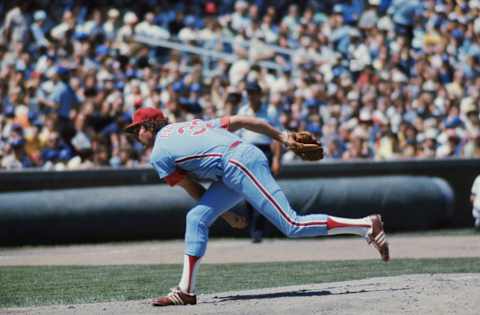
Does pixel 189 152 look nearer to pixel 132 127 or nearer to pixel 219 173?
pixel 219 173

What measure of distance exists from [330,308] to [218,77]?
11358 millimetres

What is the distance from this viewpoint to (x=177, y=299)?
7.64 m

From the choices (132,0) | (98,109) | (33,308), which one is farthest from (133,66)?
(33,308)

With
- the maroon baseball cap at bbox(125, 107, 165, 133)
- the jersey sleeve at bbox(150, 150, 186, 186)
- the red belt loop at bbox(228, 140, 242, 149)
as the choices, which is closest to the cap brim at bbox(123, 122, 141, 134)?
the maroon baseball cap at bbox(125, 107, 165, 133)

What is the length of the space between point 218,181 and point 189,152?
0.39 metres

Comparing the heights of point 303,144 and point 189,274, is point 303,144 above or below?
above

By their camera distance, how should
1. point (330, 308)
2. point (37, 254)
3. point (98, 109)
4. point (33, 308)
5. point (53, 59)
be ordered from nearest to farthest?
point (330, 308) < point (33, 308) < point (37, 254) < point (98, 109) < point (53, 59)

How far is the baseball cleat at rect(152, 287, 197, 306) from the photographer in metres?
7.62

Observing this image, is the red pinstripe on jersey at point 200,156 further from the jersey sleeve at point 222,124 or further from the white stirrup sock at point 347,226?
the white stirrup sock at point 347,226

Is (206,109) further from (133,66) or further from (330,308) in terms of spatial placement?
(330,308)

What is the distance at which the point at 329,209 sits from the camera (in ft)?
46.7

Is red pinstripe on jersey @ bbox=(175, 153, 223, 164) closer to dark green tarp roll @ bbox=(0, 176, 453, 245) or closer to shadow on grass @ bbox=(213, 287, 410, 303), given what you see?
shadow on grass @ bbox=(213, 287, 410, 303)

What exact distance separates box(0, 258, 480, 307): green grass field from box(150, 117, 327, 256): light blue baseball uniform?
983 millimetres

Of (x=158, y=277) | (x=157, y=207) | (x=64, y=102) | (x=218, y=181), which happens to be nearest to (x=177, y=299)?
(x=218, y=181)
